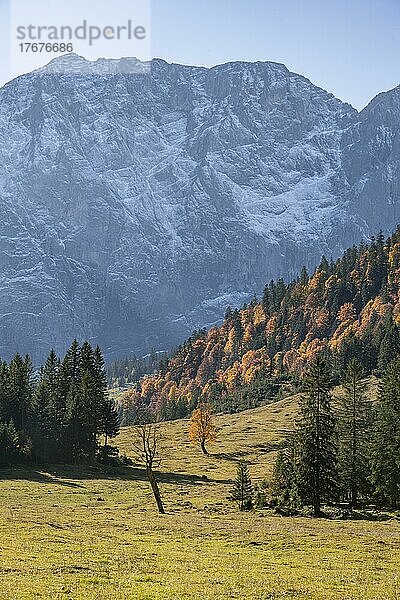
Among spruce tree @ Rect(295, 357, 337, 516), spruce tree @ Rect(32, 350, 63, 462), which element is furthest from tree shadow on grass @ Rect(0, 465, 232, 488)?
spruce tree @ Rect(295, 357, 337, 516)

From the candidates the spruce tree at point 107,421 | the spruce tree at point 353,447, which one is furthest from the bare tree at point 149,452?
the spruce tree at point 353,447

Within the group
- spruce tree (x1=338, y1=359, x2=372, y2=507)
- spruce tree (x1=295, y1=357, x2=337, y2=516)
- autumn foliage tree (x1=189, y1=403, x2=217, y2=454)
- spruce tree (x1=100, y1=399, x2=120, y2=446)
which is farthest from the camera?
autumn foliage tree (x1=189, y1=403, x2=217, y2=454)

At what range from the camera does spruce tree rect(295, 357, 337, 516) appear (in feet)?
207

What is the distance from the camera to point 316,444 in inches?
2489

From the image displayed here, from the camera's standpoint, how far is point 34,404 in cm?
10706

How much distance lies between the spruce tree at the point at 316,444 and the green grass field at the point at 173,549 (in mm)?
4699

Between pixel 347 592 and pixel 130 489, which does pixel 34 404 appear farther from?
pixel 347 592

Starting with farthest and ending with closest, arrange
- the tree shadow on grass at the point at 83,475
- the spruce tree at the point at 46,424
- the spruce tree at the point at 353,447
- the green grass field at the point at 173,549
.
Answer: the spruce tree at the point at 46,424
the tree shadow on grass at the point at 83,475
the spruce tree at the point at 353,447
the green grass field at the point at 173,549

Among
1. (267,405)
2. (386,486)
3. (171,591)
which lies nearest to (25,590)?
(171,591)

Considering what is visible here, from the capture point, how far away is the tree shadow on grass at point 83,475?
85.4m

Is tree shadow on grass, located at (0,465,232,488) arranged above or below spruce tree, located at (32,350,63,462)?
below

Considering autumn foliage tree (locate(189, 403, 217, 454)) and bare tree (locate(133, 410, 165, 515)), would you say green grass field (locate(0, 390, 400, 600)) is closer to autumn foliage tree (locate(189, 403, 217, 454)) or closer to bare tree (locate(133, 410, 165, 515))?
bare tree (locate(133, 410, 165, 515))

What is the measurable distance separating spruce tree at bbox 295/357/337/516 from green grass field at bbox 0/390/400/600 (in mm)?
4699

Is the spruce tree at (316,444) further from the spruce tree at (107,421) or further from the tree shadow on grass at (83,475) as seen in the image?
the spruce tree at (107,421)
